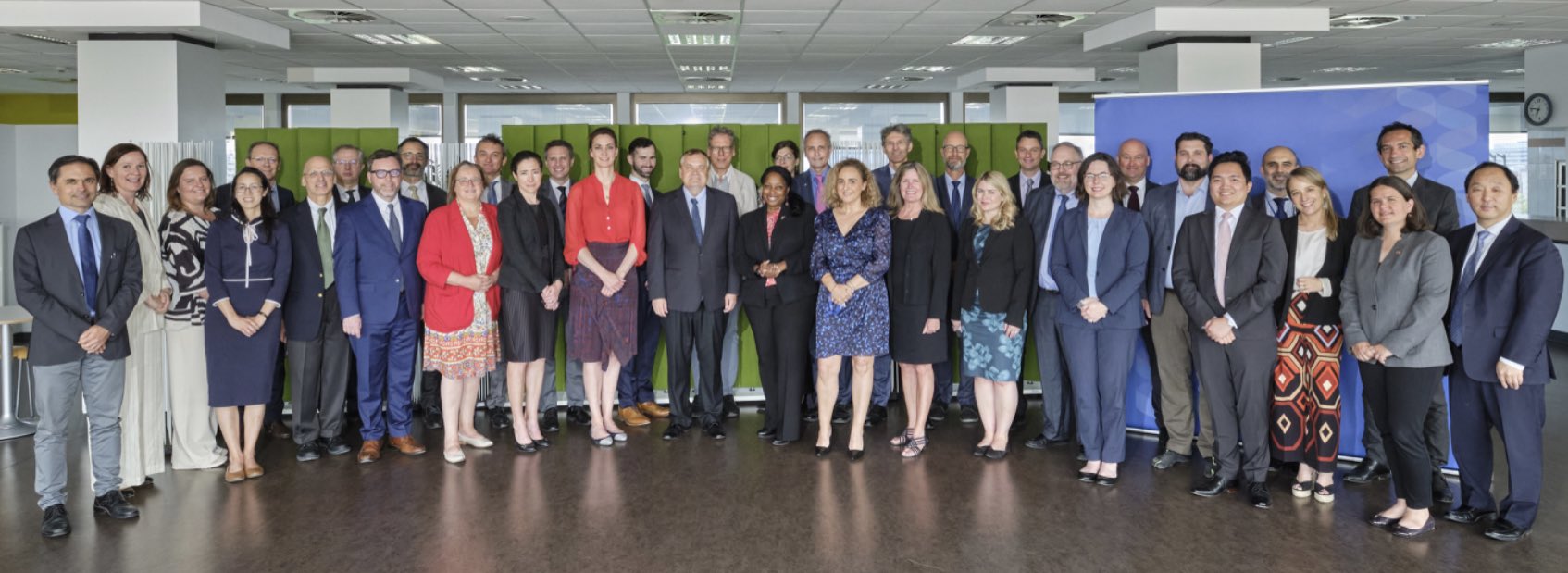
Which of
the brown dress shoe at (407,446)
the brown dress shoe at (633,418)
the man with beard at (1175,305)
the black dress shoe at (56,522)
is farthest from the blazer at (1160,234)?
the black dress shoe at (56,522)

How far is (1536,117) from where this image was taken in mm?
13000

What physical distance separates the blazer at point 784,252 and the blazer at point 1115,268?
1.36m

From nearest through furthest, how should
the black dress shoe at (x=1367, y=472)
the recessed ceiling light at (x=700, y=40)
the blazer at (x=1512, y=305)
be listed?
1. the blazer at (x=1512, y=305)
2. the black dress shoe at (x=1367, y=472)
3. the recessed ceiling light at (x=700, y=40)

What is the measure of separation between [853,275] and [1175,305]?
1.63 metres

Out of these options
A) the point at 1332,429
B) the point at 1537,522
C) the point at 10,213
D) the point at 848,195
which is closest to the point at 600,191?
the point at 848,195

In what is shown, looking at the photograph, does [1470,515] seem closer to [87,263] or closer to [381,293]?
[381,293]

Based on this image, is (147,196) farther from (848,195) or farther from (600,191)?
(848,195)

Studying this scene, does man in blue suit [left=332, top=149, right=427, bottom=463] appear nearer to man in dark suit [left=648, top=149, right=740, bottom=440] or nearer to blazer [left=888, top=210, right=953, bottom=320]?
man in dark suit [left=648, top=149, right=740, bottom=440]

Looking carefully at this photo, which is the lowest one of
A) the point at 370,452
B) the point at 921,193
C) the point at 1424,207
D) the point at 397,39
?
the point at 370,452

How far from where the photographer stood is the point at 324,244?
5.29m

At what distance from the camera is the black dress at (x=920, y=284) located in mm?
5219

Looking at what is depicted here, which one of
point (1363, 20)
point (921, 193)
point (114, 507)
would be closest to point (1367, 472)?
point (921, 193)

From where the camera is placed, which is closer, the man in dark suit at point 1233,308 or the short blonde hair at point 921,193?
the man in dark suit at point 1233,308

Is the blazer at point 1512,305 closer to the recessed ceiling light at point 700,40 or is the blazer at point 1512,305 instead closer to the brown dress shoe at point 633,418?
the brown dress shoe at point 633,418
